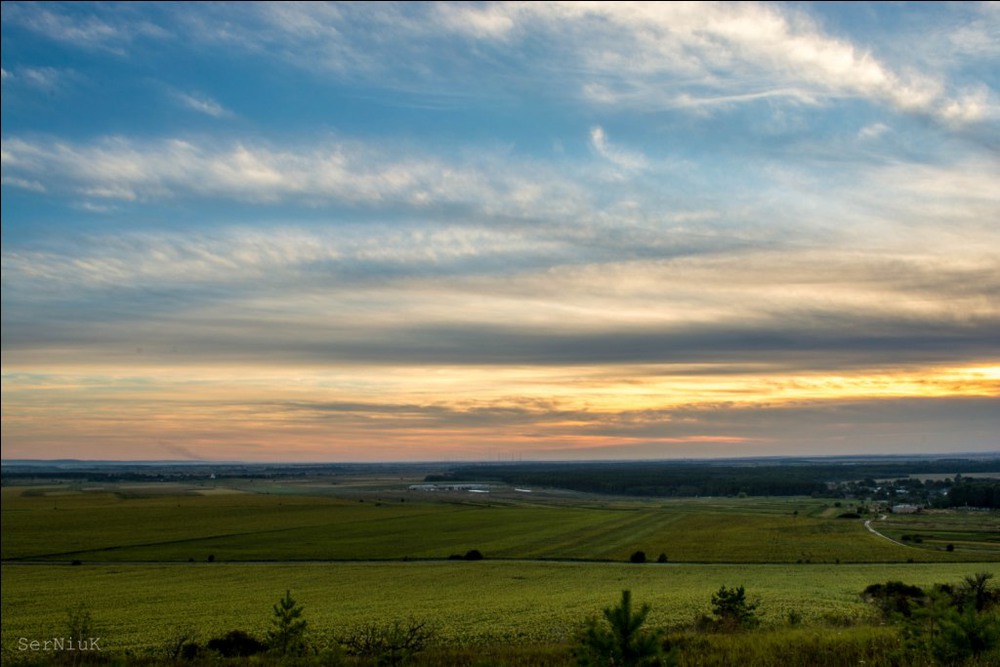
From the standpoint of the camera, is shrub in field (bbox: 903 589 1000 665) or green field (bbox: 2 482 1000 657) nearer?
shrub in field (bbox: 903 589 1000 665)

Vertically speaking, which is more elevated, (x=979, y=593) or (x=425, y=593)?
(x=979, y=593)

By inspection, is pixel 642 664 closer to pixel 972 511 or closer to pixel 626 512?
pixel 972 511

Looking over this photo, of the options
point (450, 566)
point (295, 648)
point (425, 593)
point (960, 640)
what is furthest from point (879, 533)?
point (295, 648)

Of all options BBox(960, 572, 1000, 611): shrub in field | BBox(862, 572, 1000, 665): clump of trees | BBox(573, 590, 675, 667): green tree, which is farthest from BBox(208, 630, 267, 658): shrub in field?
BBox(960, 572, 1000, 611): shrub in field

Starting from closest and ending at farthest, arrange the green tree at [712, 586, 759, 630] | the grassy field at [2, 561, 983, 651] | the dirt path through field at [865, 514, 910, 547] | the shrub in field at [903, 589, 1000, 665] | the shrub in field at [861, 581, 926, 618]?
the shrub in field at [903, 589, 1000, 665], the green tree at [712, 586, 759, 630], the shrub in field at [861, 581, 926, 618], the grassy field at [2, 561, 983, 651], the dirt path through field at [865, 514, 910, 547]

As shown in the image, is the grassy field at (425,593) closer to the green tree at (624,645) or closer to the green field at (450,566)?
the green field at (450,566)

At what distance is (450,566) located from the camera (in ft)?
244

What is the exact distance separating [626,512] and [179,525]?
87.3 meters

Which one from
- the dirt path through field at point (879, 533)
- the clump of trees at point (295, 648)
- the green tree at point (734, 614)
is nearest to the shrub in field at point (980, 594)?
the green tree at point (734, 614)

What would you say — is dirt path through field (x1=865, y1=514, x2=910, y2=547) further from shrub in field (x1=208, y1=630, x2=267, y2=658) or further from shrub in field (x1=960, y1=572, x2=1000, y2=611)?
shrub in field (x1=208, y1=630, x2=267, y2=658)

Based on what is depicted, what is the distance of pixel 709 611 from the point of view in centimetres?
3578

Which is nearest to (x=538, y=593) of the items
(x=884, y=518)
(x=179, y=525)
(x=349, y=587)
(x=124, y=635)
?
(x=349, y=587)

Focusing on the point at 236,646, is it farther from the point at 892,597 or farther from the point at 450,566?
the point at 450,566

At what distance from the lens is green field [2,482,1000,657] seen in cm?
3872
